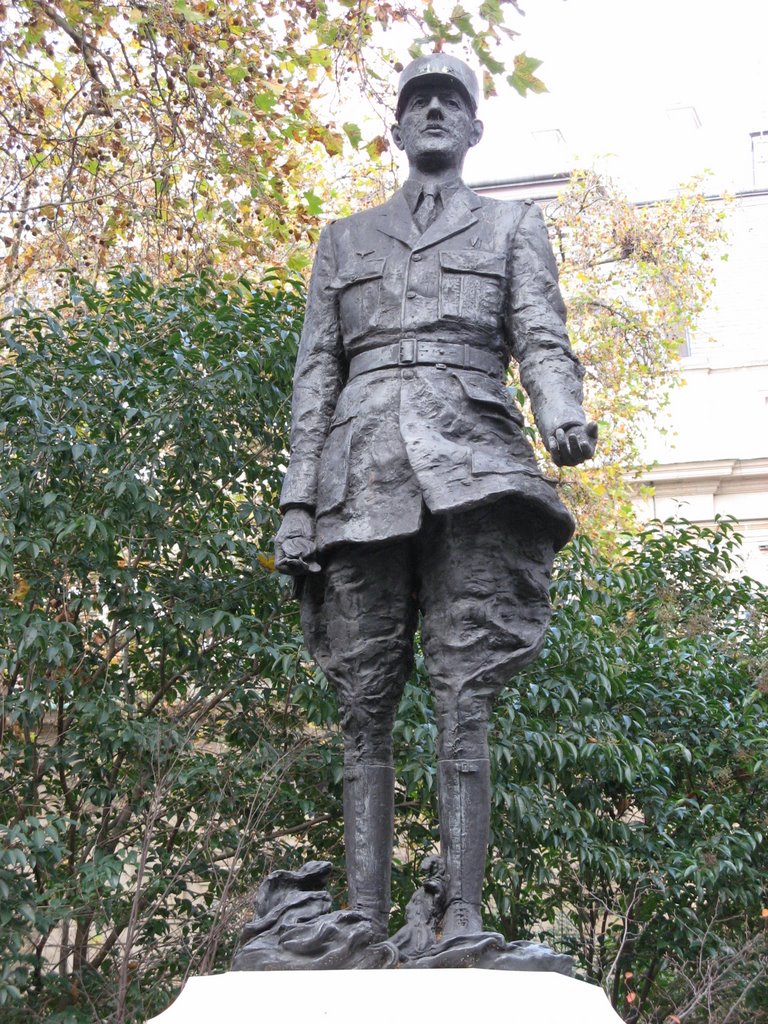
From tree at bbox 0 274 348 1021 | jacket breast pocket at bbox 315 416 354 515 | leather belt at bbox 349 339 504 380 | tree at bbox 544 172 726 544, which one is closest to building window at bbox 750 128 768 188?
tree at bbox 544 172 726 544

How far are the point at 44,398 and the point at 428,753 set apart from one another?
266 cm

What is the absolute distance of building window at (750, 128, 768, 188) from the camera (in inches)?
1037

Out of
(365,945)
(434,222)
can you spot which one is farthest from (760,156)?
(365,945)

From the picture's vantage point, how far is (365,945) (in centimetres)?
405

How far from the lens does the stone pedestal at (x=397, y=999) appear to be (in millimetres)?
3643

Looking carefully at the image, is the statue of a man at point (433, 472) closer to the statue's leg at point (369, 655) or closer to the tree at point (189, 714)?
the statue's leg at point (369, 655)

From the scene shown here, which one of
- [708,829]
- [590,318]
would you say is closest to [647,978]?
[708,829]

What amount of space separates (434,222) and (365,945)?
234cm

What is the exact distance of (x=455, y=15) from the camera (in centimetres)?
788

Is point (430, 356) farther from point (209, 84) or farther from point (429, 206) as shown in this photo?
point (209, 84)

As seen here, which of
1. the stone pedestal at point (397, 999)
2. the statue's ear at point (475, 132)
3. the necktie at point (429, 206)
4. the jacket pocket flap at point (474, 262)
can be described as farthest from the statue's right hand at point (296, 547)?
the statue's ear at point (475, 132)

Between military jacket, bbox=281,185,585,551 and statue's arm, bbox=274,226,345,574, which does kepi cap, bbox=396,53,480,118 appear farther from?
statue's arm, bbox=274,226,345,574

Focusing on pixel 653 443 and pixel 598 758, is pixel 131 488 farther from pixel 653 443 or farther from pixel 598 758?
pixel 653 443

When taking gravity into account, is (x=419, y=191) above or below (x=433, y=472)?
above
